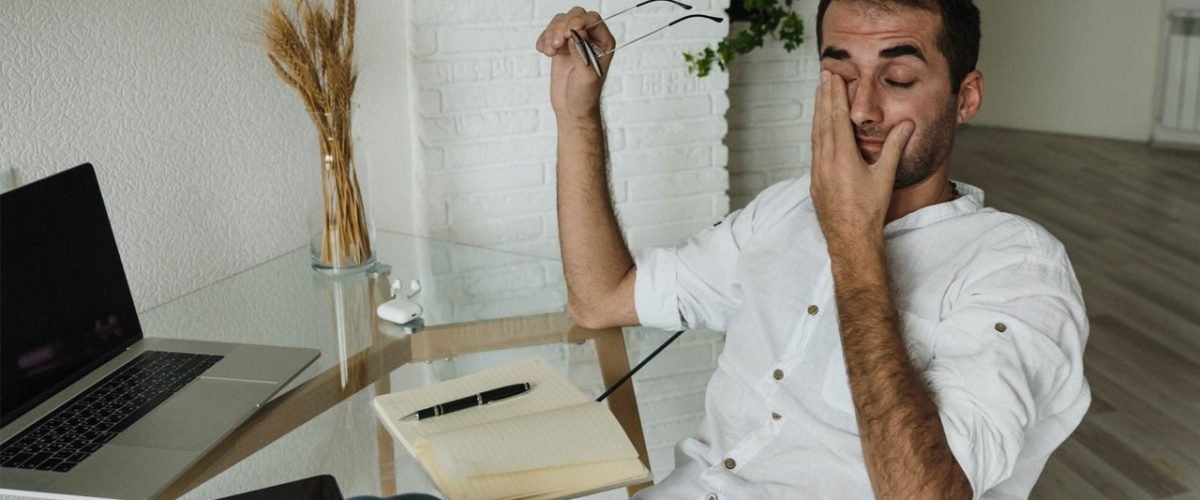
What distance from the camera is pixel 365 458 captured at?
1.34 meters

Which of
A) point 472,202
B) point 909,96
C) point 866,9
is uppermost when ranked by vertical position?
point 866,9

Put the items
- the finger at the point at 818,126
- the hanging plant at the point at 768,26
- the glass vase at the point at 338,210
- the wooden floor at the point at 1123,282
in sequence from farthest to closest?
the hanging plant at the point at 768,26, the wooden floor at the point at 1123,282, the glass vase at the point at 338,210, the finger at the point at 818,126

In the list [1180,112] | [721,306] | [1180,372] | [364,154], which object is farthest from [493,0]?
[1180,112]

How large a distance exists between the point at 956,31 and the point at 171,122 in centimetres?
117

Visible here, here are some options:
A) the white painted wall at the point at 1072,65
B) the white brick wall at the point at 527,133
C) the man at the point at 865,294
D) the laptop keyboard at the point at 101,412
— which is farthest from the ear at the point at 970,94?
the white painted wall at the point at 1072,65

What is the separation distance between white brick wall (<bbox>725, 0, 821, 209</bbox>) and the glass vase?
5.09 feet

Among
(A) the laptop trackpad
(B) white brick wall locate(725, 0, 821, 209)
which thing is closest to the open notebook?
(A) the laptop trackpad

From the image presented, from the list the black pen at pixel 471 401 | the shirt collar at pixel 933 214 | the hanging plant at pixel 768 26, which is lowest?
the black pen at pixel 471 401

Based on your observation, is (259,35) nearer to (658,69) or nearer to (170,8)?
(170,8)

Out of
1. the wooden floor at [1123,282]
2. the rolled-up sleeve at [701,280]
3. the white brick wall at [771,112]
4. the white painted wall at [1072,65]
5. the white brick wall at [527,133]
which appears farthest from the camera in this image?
the white painted wall at [1072,65]

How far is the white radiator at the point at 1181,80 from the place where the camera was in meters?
5.59

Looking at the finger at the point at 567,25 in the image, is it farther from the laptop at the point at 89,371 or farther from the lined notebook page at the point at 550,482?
the lined notebook page at the point at 550,482

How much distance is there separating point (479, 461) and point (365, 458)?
19 cm

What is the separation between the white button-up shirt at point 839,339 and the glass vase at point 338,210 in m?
0.46
